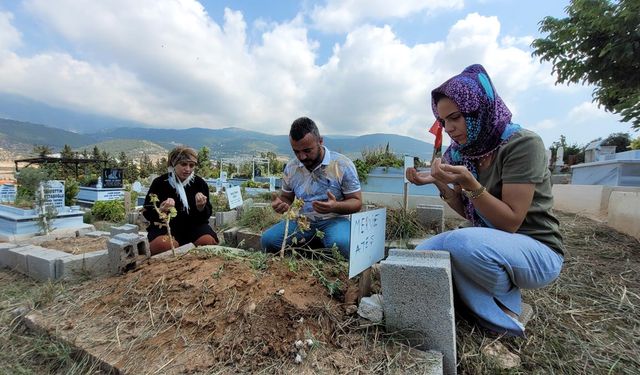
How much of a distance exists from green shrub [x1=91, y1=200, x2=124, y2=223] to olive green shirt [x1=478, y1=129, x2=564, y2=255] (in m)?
9.43

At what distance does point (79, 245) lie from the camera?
12.9 ft

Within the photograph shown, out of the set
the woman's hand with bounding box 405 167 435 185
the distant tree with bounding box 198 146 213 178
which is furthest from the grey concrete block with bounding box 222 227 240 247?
the distant tree with bounding box 198 146 213 178

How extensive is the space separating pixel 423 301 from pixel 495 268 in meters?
0.36

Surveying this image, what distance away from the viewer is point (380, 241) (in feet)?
5.64

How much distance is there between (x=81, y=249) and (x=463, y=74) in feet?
14.1

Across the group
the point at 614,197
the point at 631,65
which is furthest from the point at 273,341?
the point at 631,65

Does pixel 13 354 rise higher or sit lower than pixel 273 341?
lower

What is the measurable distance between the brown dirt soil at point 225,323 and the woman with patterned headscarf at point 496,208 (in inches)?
18.9

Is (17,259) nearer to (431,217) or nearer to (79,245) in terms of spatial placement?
(79,245)

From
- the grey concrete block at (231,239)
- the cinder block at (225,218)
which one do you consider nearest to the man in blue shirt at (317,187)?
the grey concrete block at (231,239)

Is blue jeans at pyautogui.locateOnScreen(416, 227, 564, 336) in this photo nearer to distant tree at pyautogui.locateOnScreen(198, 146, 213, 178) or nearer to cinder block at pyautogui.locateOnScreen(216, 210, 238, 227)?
cinder block at pyautogui.locateOnScreen(216, 210, 238, 227)

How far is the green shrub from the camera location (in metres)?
8.58

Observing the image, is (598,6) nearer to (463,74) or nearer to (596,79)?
(596,79)

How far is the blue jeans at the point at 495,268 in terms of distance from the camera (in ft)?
4.43
